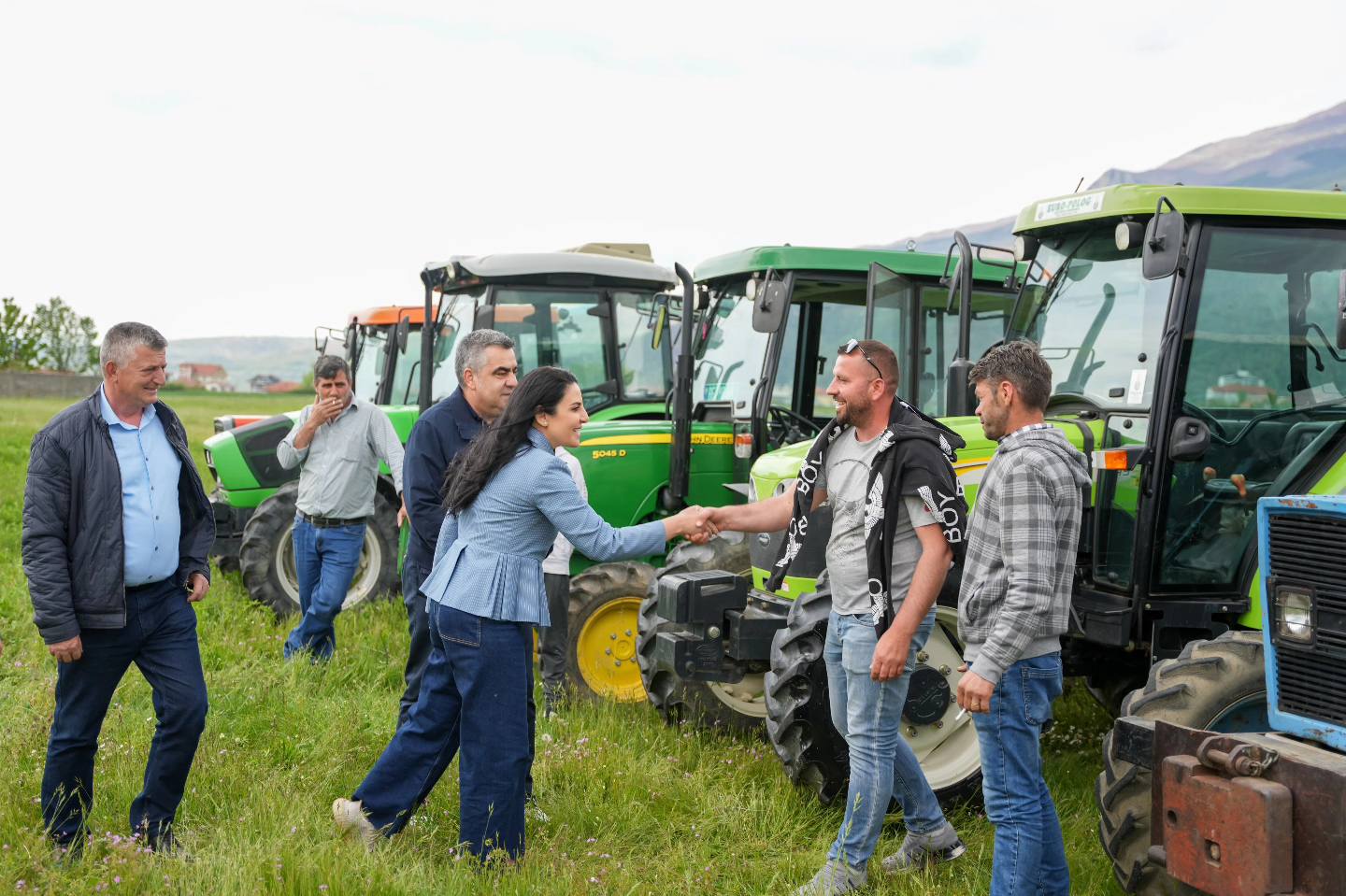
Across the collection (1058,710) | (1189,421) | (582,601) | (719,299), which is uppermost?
(719,299)

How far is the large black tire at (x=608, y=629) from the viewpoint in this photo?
271 inches

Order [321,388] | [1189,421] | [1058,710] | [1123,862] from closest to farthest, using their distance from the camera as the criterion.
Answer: [1123,862] < [1189,421] < [1058,710] < [321,388]

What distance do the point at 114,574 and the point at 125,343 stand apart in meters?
0.78

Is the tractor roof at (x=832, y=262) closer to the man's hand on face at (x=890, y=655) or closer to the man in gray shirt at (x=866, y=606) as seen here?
the man in gray shirt at (x=866, y=606)

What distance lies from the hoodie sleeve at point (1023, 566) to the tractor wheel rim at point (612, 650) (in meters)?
3.62

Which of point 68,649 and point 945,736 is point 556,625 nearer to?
point 945,736

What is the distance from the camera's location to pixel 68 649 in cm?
413

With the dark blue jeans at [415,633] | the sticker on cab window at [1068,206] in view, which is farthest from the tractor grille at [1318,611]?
the dark blue jeans at [415,633]

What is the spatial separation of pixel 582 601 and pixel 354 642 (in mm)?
1734

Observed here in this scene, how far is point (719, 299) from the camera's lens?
7.98m

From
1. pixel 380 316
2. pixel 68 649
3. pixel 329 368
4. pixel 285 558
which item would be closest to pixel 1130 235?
pixel 68 649

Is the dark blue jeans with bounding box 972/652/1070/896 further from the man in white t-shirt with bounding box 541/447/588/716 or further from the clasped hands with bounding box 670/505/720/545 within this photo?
the man in white t-shirt with bounding box 541/447/588/716

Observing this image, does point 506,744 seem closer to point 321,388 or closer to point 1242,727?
point 1242,727

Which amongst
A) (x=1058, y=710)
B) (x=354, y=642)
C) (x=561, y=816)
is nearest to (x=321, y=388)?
(x=354, y=642)
